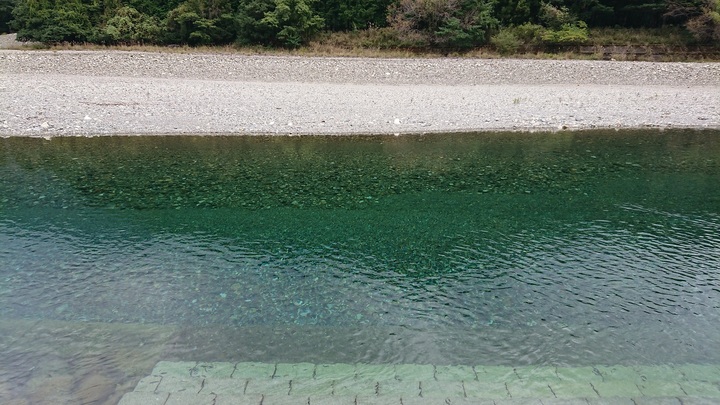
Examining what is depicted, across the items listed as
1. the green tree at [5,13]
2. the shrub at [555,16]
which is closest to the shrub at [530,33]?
the shrub at [555,16]

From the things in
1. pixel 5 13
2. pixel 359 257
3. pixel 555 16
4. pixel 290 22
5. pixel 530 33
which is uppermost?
pixel 5 13

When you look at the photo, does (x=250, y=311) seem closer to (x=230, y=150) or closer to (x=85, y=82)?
(x=230, y=150)

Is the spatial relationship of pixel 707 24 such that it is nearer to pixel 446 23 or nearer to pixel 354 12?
pixel 446 23

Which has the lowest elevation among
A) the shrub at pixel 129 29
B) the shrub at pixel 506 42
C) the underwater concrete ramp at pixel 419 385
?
the underwater concrete ramp at pixel 419 385

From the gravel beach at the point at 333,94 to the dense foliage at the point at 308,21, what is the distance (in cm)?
472

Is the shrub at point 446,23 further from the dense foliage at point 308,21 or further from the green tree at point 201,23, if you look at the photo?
the green tree at point 201,23

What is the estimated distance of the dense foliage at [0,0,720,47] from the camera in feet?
93.3

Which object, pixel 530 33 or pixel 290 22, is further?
pixel 530 33

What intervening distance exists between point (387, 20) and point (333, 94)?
44.6ft

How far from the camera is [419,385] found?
16.0ft

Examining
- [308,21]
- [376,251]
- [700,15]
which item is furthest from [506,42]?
[376,251]

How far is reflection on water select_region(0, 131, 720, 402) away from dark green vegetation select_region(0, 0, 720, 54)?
17034mm

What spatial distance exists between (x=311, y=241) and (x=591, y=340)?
468 cm

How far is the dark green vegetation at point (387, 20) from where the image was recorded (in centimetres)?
2841
